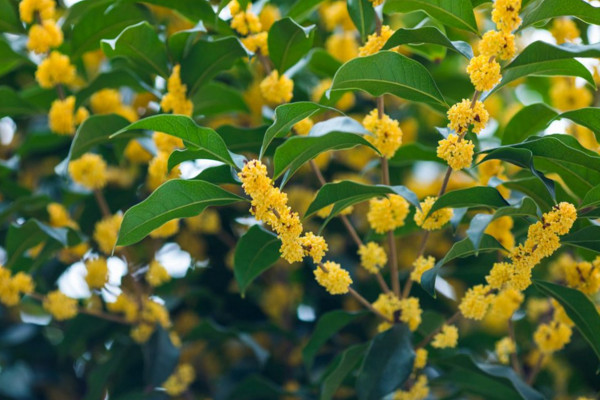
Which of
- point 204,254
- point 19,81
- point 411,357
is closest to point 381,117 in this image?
point 411,357

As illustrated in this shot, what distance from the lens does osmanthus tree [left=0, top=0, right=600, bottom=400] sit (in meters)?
1.07

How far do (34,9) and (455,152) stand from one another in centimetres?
101

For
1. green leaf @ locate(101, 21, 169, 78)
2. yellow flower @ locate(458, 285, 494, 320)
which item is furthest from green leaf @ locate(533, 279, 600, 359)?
green leaf @ locate(101, 21, 169, 78)

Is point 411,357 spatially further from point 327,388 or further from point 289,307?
point 289,307

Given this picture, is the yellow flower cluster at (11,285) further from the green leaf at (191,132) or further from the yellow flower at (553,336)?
the yellow flower at (553,336)

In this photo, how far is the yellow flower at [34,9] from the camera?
4.83ft

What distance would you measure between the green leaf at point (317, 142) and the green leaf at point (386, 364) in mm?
375

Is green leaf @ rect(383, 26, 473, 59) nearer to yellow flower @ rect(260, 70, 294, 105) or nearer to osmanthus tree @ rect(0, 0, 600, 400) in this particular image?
osmanthus tree @ rect(0, 0, 600, 400)

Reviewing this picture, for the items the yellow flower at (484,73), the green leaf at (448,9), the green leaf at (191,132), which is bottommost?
the green leaf at (191,132)

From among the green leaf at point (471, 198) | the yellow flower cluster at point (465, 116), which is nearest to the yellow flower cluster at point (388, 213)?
the green leaf at point (471, 198)

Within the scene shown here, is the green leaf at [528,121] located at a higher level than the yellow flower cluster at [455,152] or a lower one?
lower

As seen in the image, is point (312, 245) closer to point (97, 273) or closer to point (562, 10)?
point (562, 10)

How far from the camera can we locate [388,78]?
3.54ft

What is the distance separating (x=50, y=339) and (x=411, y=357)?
51.5 inches
